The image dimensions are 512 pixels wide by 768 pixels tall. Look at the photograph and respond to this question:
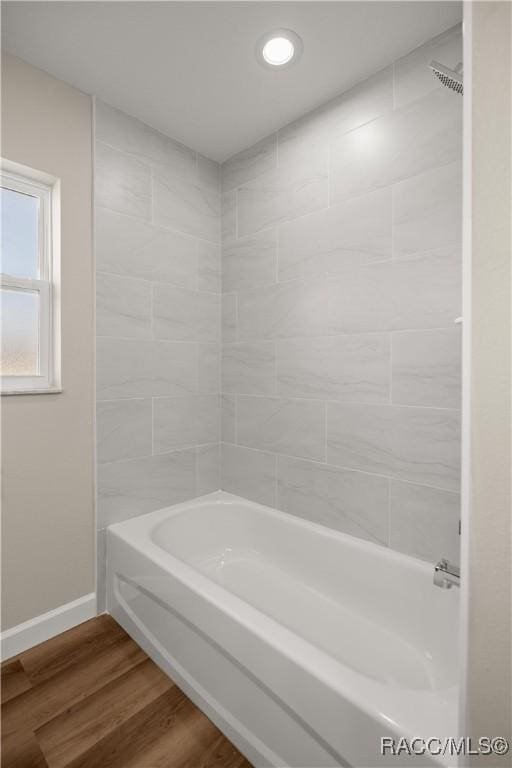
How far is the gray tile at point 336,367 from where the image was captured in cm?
175

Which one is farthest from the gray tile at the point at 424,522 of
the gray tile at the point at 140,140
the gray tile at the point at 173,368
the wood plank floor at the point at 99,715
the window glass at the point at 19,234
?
the gray tile at the point at 140,140

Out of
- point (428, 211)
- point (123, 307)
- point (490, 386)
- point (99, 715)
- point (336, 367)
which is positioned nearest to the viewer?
point (490, 386)

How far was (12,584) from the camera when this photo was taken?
1.65m

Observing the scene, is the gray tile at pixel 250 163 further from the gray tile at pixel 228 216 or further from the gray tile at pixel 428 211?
the gray tile at pixel 428 211

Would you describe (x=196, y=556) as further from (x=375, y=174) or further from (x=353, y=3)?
(x=353, y=3)

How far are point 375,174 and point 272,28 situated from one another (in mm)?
702

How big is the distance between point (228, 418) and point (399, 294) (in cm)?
130

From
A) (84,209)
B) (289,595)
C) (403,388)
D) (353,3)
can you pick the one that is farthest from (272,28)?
(289,595)

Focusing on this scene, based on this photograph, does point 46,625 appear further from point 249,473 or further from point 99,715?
point 249,473

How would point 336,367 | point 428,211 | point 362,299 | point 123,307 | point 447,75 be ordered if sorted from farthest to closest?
point 123,307, point 336,367, point 362,299, point 428,211, point 447,75

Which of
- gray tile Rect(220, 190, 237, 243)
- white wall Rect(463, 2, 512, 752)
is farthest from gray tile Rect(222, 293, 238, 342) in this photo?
white wall Rect(463, 2, 512, 752)

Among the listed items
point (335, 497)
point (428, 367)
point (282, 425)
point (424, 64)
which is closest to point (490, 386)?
point (428, 367)

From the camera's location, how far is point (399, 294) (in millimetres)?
1666

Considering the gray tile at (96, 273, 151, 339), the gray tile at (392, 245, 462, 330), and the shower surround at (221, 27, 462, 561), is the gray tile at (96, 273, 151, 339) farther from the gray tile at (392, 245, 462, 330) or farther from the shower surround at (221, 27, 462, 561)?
the gray tile at (392, 245, 462, 330)
